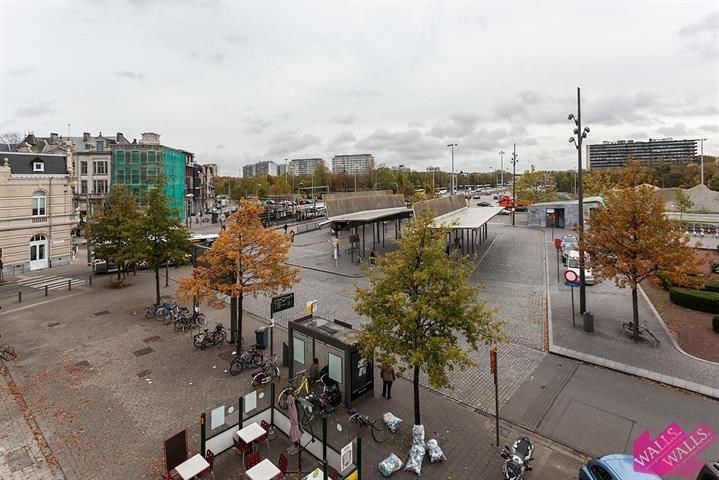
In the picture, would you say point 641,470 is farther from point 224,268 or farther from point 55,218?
point 55,218

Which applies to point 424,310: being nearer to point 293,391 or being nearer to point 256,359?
point 293,391

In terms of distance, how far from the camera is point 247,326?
60.7 feet

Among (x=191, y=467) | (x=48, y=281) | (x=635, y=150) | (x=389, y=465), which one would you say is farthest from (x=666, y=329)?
(x=635, y=150)

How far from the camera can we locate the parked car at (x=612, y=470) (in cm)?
722

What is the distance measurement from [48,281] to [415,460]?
100 feet

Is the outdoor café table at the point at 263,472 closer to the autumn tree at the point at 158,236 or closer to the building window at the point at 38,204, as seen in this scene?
the autumn tree at the point at 158,236

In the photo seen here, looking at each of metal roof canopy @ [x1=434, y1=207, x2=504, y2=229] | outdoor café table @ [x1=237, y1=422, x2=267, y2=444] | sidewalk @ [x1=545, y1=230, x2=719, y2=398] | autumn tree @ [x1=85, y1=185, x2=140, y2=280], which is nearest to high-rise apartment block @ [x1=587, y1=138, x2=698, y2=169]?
metal roof canopy @ [x1=434, y1=207, x2=504, y2=229]

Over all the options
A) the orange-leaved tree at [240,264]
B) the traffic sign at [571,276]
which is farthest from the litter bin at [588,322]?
the orange-leaved tree at [240,264]

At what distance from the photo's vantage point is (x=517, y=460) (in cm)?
812

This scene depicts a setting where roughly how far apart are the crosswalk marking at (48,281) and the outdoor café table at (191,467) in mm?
24334

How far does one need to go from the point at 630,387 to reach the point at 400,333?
8181 millimetres

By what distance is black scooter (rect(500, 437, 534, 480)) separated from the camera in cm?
799

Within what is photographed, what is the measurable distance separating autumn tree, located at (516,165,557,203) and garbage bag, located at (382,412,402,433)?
232 ft

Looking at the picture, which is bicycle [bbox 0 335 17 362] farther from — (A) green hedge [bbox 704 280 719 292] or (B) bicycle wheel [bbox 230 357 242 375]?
(A) green hedge [bbox 704 280 719 292]
